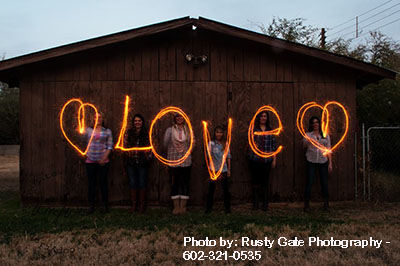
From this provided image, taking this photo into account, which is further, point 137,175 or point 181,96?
point 181,96

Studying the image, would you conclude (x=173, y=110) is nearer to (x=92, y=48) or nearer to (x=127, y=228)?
(x=92, y=48)

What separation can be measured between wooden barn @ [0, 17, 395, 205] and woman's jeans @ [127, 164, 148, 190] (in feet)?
1.73

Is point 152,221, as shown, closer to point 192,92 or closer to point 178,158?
point 178,158

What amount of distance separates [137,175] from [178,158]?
2.87 feet

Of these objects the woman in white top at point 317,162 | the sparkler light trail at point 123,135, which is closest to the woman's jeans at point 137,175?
the sparkler light trail at point 123,135

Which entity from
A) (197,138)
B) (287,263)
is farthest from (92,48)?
(287,263)

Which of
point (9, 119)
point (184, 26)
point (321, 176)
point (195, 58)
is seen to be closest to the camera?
point (321, 176)

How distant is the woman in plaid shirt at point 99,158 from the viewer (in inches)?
227

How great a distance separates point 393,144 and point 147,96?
8.39 meters

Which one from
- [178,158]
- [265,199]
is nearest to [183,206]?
[178,158]

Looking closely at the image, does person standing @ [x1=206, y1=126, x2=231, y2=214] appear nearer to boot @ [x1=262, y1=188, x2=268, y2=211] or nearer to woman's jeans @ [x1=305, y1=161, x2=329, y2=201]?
boot @ [x1=262, y1=188, x2=268, y2=211]

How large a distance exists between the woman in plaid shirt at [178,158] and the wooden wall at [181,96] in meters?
0.55

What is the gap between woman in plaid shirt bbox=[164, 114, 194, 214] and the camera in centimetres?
581

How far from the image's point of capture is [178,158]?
19.1ft
